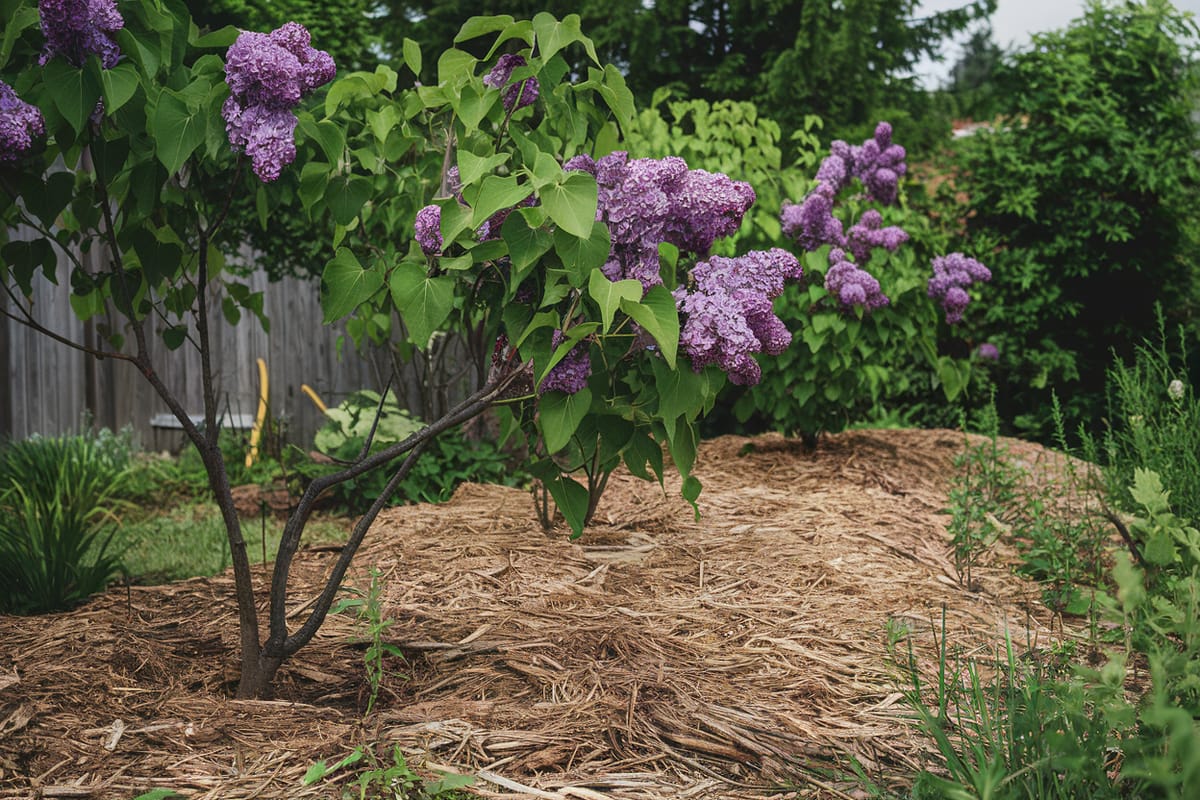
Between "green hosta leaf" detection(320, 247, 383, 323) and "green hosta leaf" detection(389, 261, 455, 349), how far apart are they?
131mm

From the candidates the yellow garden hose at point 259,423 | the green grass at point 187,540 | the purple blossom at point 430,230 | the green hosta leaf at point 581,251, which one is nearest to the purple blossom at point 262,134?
the purple blossom at point 430,230

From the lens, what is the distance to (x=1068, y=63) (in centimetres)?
730

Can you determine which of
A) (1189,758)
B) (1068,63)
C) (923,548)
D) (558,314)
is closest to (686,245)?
(558,314)

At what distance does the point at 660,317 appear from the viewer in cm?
174

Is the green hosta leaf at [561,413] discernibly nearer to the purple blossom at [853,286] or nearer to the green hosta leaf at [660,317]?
the green hosta leaf at [660,317]

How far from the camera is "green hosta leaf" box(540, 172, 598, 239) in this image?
1.66m

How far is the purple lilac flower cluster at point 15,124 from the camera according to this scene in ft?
6.59

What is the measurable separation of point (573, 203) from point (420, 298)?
0.40 meters

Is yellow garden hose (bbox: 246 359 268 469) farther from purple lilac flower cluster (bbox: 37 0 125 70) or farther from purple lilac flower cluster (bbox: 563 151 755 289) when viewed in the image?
purple lilac flower cluster (bbox: 563 151 755 289)

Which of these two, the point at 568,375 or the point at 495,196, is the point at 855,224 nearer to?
the point at 568,375

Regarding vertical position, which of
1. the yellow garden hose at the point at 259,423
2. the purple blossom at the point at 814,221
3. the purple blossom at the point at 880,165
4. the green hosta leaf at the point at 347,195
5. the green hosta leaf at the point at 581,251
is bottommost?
the yellow garden hose at the point at 259,423

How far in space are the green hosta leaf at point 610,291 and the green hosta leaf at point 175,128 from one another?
2.71 feet

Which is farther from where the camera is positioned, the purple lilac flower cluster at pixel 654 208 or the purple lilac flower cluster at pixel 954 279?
the purple lilac flower cluster at pixel 954 279

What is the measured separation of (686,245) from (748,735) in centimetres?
100
